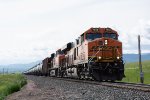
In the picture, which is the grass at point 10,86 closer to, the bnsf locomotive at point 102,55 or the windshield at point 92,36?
the bnsf locomotive at point 102,55

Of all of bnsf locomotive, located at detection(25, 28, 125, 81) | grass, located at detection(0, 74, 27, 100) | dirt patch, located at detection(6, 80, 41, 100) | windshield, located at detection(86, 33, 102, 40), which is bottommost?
dirt patch, located at detection(6, 80, 41, 100)

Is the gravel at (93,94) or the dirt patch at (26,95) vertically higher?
the gravel at (93,94)

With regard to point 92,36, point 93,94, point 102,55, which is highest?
point 92,36

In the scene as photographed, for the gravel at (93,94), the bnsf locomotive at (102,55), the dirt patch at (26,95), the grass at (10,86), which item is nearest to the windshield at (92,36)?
the bnsf locomotive at (102,55)

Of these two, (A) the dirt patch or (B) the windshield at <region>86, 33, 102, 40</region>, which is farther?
(B) the windshield at <region>86, 33, 102, 40</region>

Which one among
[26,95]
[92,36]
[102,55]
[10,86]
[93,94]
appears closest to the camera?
[93,94]

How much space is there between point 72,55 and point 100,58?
818 cm

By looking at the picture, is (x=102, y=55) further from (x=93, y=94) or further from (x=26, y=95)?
(x=93, y=94)

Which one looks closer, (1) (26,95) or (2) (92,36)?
(1) (26,95)

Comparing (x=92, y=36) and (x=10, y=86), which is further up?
(x=92, y=36)

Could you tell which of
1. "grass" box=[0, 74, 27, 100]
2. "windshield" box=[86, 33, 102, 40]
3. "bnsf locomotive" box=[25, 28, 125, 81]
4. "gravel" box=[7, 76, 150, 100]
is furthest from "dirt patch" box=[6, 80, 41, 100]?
"windshield" box=[86, 33, 102, 40]

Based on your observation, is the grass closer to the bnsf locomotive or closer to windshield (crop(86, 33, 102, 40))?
the bnsf locomotive

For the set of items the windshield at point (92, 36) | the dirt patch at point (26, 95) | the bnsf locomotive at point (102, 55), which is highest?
the windshield at point (92, 36)

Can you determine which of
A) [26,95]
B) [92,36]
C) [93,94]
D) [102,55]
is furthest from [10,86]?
[93,94]
